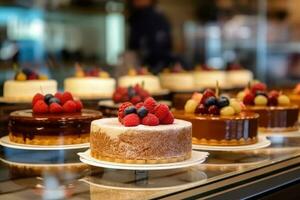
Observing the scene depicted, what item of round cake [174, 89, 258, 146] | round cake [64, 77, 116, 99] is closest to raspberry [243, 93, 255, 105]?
round cake [174, 89, 258, 146]

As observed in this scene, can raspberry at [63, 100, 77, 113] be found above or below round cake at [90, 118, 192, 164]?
above

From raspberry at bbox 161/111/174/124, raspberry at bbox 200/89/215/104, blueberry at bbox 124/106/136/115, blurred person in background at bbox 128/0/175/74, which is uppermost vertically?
blurred person in background at bbox 128/0/175/74

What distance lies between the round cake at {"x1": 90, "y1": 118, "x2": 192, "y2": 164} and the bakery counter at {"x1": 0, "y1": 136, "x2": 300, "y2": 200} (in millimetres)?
43

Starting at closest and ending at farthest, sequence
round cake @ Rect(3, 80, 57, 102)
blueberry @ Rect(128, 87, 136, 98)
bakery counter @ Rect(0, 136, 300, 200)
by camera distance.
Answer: bakery counter @ Rect(0, 136, 300, 200)
blueberry @ Rect(128, 87, 136, 98)
round cake @ Rect(3, 80, 57, 102)

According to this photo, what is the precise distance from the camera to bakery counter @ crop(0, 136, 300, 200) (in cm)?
137

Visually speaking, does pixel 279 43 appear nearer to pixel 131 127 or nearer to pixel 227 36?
pixel 227 36

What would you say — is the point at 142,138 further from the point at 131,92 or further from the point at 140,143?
the point at 131,92

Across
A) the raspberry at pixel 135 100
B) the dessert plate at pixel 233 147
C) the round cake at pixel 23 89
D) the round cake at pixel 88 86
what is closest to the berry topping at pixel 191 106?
the dessert plate at pixel 233 147

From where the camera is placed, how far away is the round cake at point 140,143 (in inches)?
63.4

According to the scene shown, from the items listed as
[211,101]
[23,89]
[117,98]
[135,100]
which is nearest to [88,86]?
[23,89]

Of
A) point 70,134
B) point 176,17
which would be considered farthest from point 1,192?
point 176,17

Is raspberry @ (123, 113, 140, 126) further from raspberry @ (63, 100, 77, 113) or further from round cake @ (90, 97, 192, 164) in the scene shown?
raspberry @ (63, 100, 77, 113)

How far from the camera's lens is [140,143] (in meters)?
1.61

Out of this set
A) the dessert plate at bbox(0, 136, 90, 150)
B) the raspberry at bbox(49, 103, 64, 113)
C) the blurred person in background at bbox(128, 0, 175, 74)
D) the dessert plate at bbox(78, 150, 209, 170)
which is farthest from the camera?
the blurred person in background at bbox(128, 0, 175, 74)
